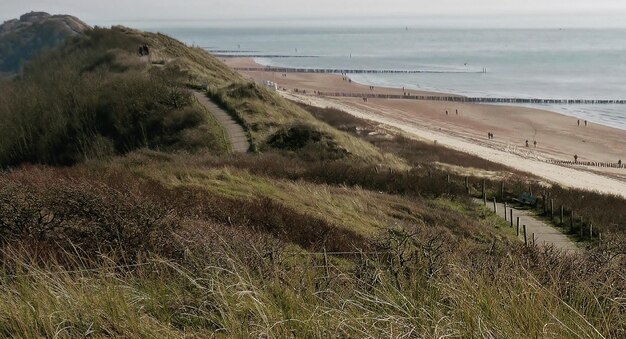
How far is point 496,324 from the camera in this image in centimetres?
403

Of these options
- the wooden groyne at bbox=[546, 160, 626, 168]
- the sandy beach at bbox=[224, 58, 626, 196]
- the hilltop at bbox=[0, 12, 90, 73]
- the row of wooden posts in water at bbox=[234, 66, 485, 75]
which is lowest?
the wooden groyne at bbox=[546, 160, 626, 168]

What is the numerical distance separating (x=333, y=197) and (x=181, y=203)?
264 inches

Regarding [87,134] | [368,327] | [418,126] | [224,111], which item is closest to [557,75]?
[418,126]

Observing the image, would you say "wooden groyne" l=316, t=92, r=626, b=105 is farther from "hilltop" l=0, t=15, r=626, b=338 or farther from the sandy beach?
"hilltop" l=0, t=15, r=626, b=338

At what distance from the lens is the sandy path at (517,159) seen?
36.8 m

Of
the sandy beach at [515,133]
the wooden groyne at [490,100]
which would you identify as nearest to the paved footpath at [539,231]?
the sandy beach at [515,133]

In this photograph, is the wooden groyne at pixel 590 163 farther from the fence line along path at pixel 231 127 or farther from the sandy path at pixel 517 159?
the fence line along path at pixel 231 127

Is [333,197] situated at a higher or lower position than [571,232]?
higher

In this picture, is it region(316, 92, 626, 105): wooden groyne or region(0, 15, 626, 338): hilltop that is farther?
region(316, 92, 626, 105): wooden groyne

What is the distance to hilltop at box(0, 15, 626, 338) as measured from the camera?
13.8 ft

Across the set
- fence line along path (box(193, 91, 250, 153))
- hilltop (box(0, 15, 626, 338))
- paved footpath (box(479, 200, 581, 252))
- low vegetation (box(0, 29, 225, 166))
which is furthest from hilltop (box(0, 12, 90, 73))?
paved footpath (box(479, 200, 581, 252))

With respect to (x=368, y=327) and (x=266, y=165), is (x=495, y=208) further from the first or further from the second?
(x=368, y=327)

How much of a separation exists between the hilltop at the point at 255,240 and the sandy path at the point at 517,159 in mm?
7679

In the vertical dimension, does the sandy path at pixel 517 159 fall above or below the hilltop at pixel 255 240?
below
